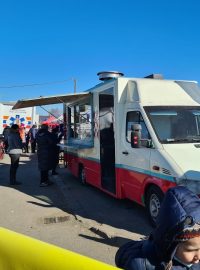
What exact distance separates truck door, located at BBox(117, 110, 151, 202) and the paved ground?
2.03ft

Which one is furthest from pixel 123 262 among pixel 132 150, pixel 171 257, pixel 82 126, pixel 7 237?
pixel 82 126

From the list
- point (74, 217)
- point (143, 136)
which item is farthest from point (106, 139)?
point (74, 217)

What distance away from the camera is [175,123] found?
261 inches

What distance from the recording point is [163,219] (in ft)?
5.16

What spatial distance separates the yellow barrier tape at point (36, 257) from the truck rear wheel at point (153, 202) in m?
4.30

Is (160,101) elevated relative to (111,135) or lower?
elevated

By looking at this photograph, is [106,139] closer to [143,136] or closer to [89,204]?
[89,204]

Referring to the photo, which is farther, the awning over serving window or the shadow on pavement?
the awning over serving window

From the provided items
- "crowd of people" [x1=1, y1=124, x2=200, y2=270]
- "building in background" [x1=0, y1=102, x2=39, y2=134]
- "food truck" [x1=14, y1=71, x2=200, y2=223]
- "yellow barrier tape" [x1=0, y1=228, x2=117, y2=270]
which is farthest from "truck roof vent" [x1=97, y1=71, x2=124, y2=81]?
"building in background" [x1=0, y1=102, x2=39, y2=134]

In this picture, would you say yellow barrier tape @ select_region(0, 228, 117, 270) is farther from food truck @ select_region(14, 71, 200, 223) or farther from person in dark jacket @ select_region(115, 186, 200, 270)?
food truck @ select_region(14, 71, 200, 223)

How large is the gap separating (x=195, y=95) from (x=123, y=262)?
20.3 ft

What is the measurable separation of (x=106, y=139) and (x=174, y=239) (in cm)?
739

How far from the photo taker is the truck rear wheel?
6137 millimetres

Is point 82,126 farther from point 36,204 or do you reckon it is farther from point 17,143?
point 36,204
